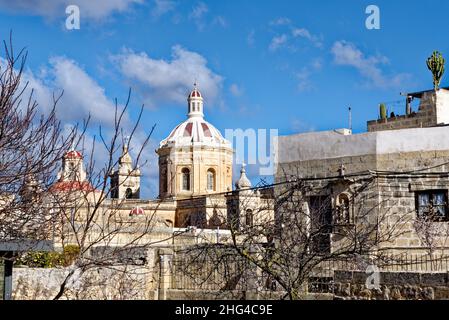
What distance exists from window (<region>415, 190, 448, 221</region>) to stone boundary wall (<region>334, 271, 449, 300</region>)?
505 centimetres

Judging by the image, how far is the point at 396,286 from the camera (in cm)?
1295

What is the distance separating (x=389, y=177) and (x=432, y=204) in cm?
120

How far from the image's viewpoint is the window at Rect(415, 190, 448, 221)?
18.1 m

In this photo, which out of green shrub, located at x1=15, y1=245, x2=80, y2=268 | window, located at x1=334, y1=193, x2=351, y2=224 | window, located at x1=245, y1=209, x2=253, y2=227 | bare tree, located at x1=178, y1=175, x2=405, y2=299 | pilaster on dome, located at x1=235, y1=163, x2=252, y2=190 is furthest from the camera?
pilaster on dome, located at x1=235, y1=163, x2=252, y2=190

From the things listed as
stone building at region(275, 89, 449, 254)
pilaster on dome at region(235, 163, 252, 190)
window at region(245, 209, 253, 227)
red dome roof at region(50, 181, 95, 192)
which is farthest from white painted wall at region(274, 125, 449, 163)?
pilaster on dome at region(235, 163, 252, 190)

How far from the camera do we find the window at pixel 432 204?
18109 mm

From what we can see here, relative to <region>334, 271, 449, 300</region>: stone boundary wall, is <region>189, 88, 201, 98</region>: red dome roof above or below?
above

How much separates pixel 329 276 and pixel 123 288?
4.31m

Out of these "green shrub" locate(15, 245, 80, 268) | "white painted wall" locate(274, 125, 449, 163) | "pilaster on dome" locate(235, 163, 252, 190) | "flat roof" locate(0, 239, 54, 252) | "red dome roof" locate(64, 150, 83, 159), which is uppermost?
"pilaster on dome" locate(235, 163, 252, 190)

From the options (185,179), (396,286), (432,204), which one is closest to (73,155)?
(396,286)

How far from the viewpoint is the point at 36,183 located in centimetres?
1009

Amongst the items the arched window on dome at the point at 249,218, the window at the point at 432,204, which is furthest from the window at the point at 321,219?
the window at the point at 432,204

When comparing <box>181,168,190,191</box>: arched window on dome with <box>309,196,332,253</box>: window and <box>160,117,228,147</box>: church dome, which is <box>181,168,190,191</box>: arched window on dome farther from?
<box>309,196,332,253</box>: window

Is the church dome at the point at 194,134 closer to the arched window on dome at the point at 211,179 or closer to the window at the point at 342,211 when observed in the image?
the arched window on dome at the point at 211,179
